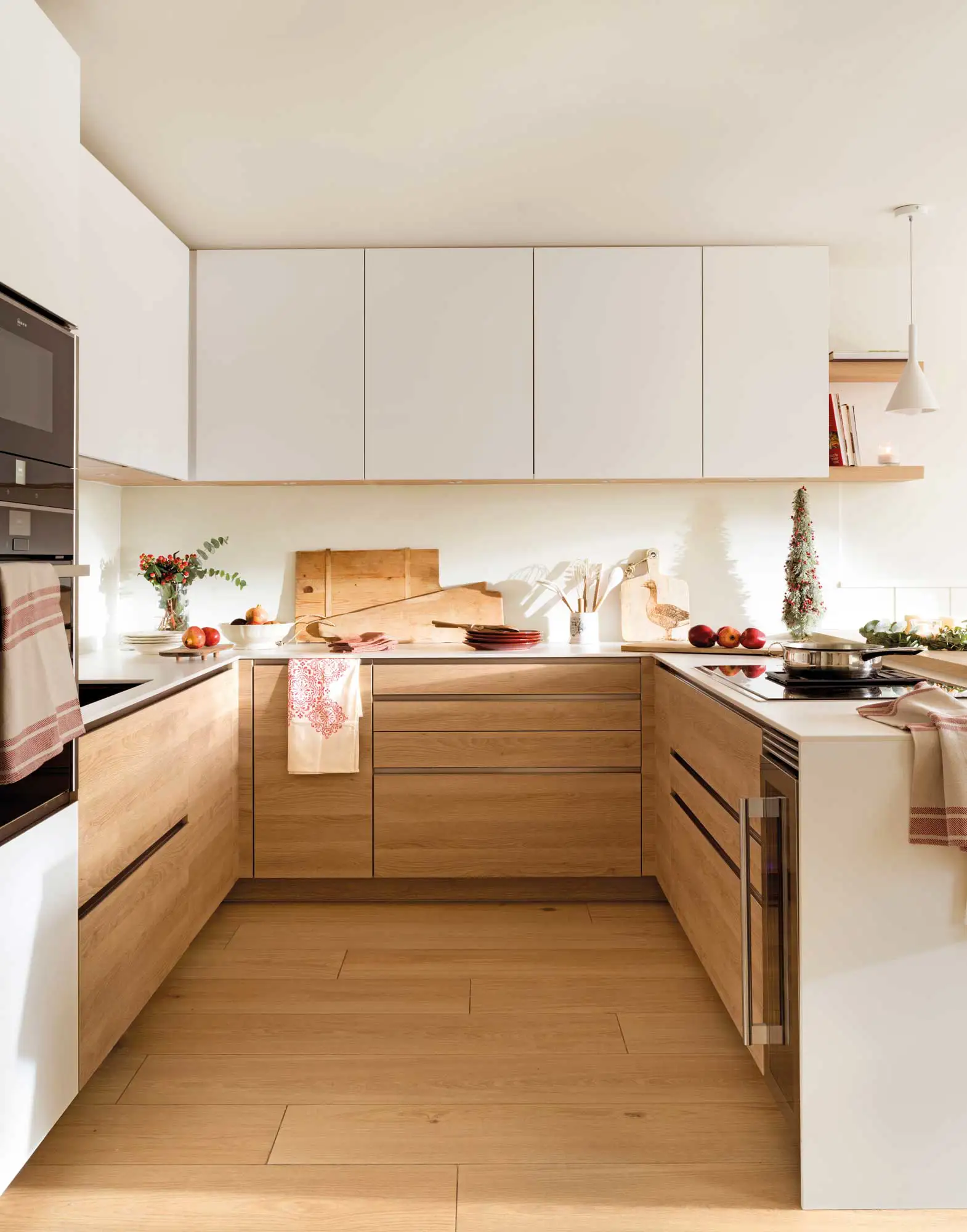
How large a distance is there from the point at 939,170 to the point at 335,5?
1.92m

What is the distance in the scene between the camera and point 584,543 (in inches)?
150

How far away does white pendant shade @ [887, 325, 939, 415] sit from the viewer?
10.4 ft

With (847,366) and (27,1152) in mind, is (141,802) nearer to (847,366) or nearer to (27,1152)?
(27,1152)

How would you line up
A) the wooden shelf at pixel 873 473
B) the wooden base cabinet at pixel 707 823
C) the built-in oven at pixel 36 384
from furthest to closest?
the wooden shelf at pixel 873 473 < the wooden base cabinet at pixel 707 823 < the built-in oven at pixel 36 384

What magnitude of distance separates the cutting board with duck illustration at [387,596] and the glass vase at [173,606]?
457 millimetres

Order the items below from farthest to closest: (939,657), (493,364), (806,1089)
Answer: (493,364) → (939,657) → (806,1089)

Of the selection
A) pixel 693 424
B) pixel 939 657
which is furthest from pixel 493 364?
pixel 939 657

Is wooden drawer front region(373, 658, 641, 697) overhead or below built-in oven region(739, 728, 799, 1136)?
overhead

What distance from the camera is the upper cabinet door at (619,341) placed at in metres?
3.40

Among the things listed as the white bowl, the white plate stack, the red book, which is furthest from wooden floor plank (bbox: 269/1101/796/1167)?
the red book

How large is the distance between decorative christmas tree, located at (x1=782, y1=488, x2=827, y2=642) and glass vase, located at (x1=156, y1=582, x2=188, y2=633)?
A: 8.04ft

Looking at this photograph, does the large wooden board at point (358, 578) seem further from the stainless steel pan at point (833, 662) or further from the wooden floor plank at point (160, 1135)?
the wooden floor plank at point (160, 1135)

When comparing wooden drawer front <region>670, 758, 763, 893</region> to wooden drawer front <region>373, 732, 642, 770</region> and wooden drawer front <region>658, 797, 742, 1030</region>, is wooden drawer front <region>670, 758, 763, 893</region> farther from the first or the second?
wooden drawer front <region>373, 732, 642, 770</region>

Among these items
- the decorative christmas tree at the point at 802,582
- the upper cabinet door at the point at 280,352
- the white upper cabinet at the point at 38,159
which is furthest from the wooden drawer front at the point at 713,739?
the white upper cabinet at the point at 38,159
